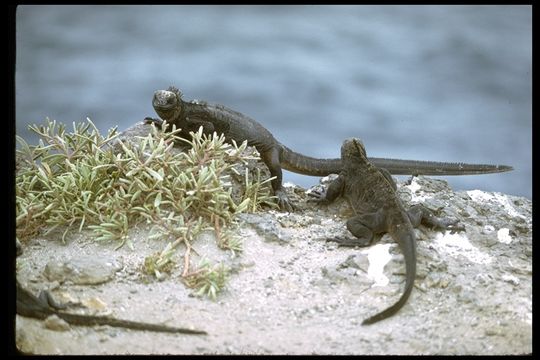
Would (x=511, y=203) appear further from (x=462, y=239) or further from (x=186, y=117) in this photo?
(x=186, y=117)

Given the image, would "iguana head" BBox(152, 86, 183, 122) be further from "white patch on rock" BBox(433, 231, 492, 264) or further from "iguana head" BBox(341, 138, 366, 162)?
"white patch on rock" BBox(433, 231, 492, 264)

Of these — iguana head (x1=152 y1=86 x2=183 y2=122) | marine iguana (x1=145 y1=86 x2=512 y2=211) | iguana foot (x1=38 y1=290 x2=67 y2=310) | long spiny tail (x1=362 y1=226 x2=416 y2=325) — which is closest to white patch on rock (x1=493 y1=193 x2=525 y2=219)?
marine iguana (x1=145 y1=86 x2=512 y2=211)

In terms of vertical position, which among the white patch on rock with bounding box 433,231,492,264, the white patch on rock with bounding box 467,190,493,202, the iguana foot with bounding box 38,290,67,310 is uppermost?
the white patch on rock with bounding box 467,190,493,202

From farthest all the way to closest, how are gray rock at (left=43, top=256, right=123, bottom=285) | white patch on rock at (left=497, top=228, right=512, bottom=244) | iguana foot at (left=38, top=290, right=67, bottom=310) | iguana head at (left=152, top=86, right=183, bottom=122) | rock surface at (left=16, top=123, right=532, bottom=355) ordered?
iguana head at (left=152, top=86, right=183, bottom=122) < white patch on rock at (left=497, top=228, right=512, bottom=244) < gray rock at (left=43, top=256, right=123, bottom=285) < iguana foot at (left=38, top=290, right=67, bottom=310) < rock surface at (left=16, top=123, right=532, bottom=355)

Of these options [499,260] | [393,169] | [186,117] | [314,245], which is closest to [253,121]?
[186,117]

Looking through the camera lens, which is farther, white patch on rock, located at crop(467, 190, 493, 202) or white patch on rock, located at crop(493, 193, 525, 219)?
white patch on rock, located at crop(467, 190, 493, 202)

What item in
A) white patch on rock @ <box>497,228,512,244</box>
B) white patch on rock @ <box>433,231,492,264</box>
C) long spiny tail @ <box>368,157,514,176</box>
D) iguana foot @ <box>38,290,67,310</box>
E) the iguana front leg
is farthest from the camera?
long spiny tail @ <box>368,157,514,176</box>
